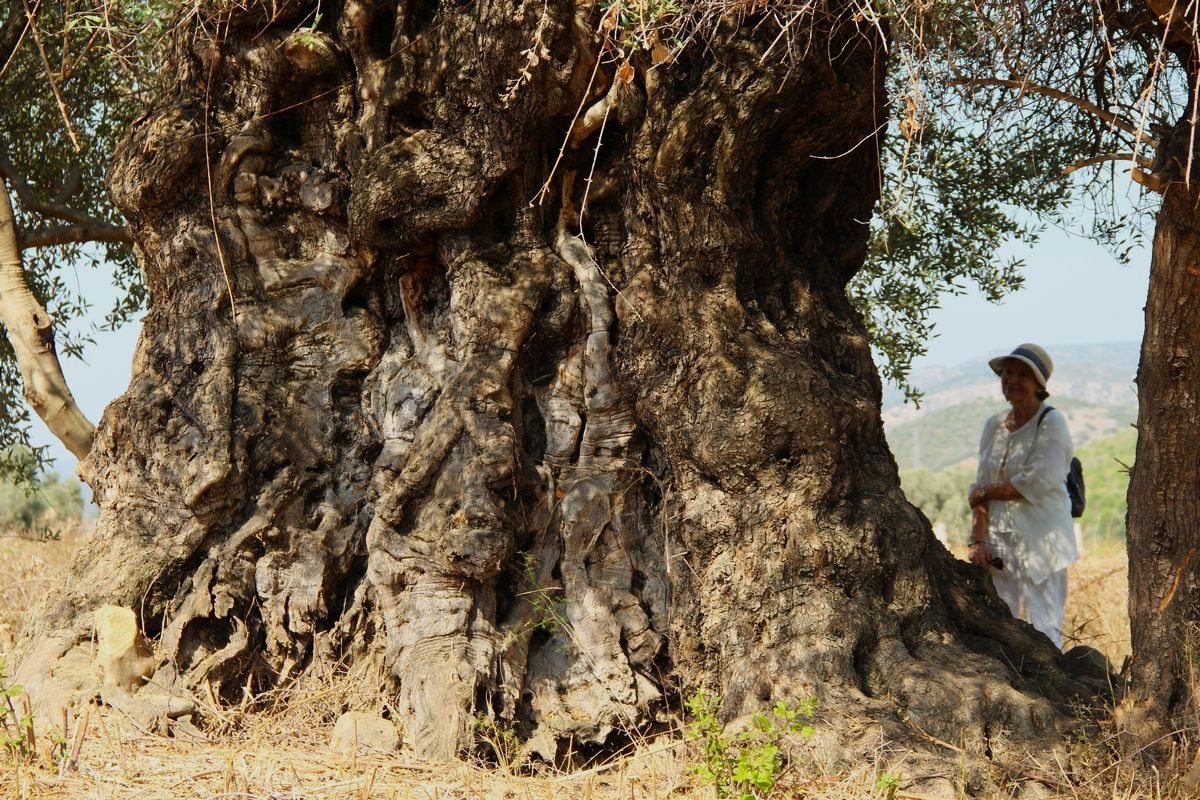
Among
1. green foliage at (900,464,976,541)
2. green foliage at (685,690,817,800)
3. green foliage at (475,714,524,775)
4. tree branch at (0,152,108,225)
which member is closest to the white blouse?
green foliage at (685,690,817,800)

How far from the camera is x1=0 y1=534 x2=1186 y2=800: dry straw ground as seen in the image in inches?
160

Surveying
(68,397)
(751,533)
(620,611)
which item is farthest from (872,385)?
(68,397)

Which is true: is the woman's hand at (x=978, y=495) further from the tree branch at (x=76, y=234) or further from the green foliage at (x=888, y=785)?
the tree branch at (x=76, y=234)

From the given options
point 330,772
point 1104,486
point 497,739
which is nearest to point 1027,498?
point 497,739

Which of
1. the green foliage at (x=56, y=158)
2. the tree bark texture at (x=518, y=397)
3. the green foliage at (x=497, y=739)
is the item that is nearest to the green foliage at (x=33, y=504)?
the green foliage at (x=56, y=158)

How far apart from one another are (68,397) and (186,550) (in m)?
1.92

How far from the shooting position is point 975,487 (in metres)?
6.95

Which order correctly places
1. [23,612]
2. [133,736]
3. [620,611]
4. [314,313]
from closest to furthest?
[133,736]
[620,611]
[314,313]
[23,612]

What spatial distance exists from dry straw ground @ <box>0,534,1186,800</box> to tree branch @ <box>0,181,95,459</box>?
2.42m

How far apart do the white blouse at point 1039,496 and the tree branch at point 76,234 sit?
5.70m

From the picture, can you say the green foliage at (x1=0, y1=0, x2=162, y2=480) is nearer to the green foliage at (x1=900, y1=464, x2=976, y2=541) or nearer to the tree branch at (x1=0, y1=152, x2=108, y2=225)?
the tree branch at (x1=0, y1=152, x2=108, y2=225)

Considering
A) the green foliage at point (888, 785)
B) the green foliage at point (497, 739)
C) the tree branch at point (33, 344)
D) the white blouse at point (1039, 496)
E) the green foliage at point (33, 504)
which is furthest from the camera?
the green foliage at point (33, 504)

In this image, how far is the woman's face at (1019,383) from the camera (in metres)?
6.62

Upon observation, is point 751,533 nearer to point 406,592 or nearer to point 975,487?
point 406,592
